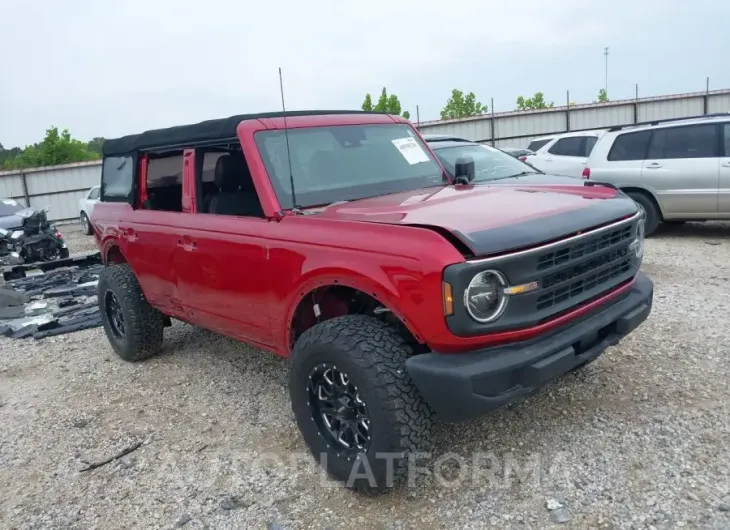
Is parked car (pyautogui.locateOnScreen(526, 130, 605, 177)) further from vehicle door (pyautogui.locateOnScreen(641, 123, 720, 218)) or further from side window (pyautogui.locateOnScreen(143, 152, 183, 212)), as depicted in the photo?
side window (pyautogui.locateOnScreen(143, 152, 183, 212))

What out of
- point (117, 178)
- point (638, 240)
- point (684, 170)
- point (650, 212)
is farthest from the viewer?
point (650, 212)

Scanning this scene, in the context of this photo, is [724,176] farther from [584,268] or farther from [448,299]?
[448,299]

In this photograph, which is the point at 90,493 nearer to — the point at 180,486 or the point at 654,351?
the point at 180,486

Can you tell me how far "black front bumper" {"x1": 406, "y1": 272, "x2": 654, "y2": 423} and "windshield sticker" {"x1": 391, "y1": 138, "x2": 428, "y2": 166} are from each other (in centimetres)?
183

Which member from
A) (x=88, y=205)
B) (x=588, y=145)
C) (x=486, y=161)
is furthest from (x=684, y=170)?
(x=88, y=205)

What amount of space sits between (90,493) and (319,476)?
126 cm

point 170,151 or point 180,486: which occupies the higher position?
point 170,151

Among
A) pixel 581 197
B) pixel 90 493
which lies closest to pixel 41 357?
pixel 90 493

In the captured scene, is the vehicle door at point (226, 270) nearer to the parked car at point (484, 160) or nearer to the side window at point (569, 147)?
the parked car at point (484, 160)

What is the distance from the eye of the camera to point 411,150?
4.46 metres

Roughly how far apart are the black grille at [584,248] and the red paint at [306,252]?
215 mm

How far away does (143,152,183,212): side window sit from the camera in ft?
15.2

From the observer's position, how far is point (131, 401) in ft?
15.2

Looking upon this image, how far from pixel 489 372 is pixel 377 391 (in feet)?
1.72
